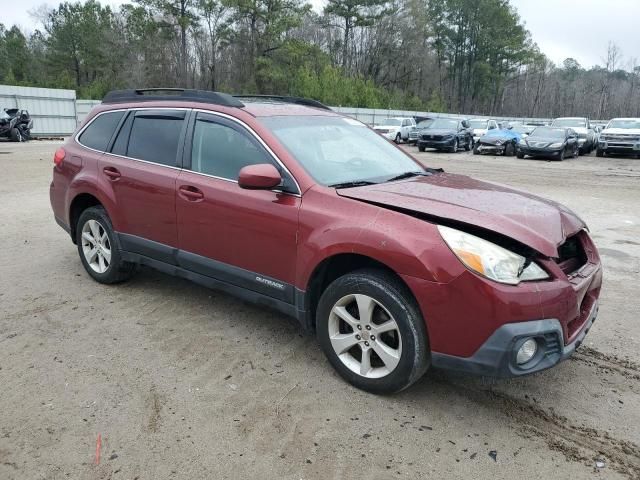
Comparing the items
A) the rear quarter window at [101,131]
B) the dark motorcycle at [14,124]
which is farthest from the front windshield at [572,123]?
the rear quarter window at [101,131]

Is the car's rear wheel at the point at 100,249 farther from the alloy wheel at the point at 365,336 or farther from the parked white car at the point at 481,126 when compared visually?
Result: the parked white car at the point at 481,126

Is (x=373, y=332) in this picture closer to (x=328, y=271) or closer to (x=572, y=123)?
(x=328, y=271)

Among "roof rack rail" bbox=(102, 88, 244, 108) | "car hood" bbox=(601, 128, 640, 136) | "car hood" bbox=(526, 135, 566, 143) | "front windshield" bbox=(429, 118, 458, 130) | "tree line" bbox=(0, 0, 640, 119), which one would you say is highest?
"tree line" bbox=(0, 0, 640, 119)

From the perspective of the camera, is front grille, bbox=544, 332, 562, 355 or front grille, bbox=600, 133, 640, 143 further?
front grille, bbox=600, 133, 640, 143

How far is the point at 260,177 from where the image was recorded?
11.0ft

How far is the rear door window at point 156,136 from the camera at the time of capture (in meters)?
4.30

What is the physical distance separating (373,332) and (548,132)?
23.2m

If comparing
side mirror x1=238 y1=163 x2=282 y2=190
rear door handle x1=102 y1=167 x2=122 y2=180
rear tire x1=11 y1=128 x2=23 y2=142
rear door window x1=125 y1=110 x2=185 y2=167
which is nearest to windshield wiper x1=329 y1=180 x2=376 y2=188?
side mirror x1=238 y1=163 x2=282 y2=190

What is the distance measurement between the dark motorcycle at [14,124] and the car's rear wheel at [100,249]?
71.4 feet

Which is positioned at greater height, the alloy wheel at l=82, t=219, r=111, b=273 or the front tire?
the front tire

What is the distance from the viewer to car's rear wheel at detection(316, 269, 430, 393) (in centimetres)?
299

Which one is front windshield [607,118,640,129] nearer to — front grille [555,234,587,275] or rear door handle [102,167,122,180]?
front grille [555,234,587,275]

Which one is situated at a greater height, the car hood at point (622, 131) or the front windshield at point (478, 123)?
the front windshield at point (478, 123)

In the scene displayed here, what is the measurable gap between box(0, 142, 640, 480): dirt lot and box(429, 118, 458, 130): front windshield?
22578mm
